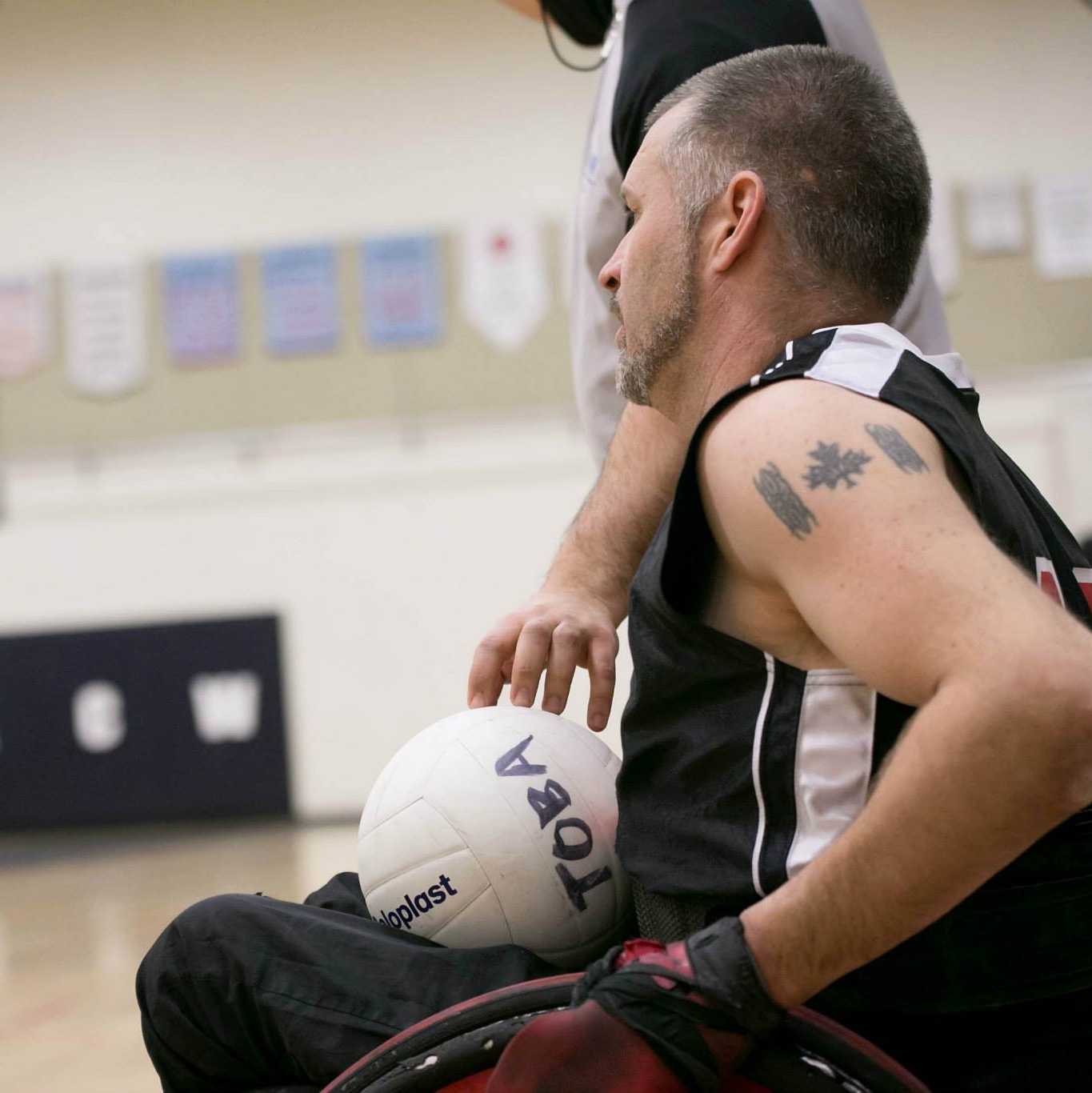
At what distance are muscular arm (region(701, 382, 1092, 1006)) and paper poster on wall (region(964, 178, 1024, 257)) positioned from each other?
5438 mm

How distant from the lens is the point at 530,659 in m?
1.45

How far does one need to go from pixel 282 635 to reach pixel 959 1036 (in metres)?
5.31

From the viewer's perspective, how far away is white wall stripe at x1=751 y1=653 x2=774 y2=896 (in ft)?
3.32

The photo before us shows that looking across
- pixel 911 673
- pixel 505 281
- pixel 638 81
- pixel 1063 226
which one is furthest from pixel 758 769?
pixel 1063 226

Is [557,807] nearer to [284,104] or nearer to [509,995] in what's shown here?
[509,995]

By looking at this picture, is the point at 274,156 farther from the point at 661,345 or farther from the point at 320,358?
the point at 661,345

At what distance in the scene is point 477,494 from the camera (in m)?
6.09

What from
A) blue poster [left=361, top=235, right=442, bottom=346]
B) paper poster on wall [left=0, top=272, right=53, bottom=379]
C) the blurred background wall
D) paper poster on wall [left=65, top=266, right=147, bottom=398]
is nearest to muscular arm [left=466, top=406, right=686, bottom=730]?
the blurred background wall

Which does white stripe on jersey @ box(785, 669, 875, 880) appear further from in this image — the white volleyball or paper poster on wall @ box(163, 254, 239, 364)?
paper poster on wall @ box(163, 254, 239, 364)

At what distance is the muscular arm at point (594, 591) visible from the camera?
1454 mm

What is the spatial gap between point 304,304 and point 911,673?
5628 mm

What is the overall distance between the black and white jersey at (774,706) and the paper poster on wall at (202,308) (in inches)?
212

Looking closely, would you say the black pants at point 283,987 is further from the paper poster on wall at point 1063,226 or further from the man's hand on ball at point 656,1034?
the paper poster on wall at point 1063,226

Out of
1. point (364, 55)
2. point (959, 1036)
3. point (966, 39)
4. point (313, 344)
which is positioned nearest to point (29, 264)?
point (313, 344)
